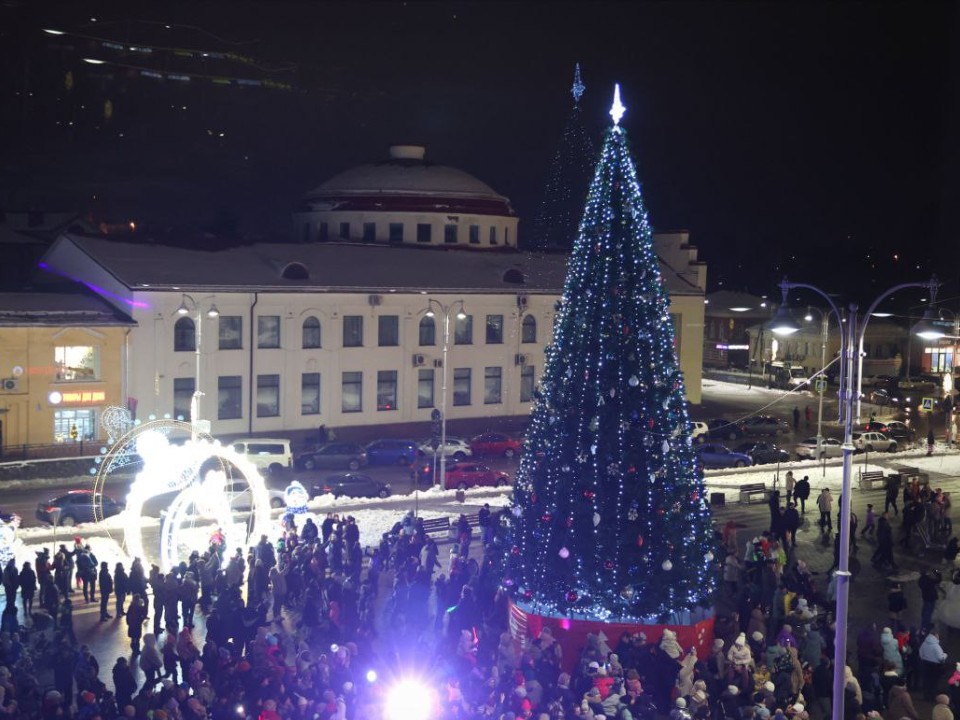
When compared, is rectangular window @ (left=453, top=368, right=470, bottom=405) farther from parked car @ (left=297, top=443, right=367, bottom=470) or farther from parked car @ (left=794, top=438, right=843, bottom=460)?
parked car @ (left=794, top=438, right=843, bottom=460)

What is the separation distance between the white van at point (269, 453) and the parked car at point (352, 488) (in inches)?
189

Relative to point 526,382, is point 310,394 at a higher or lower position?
lower

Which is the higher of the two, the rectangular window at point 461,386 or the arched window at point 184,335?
the arched window at point 184,335

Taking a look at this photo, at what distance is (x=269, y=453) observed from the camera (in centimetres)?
3909

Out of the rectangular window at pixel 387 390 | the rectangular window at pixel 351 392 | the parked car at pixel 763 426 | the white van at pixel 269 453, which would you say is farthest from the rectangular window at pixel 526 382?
the white van at pixel 269 453

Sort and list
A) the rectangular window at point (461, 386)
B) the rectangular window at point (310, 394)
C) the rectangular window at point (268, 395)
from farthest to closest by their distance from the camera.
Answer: the rectangular window at point (461, 386) → the rectangular window at point (310, 394) → the rectangular window at point (268, 395)

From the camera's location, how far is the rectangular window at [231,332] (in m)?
45.4

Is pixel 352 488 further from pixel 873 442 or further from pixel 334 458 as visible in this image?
pixel 873 442

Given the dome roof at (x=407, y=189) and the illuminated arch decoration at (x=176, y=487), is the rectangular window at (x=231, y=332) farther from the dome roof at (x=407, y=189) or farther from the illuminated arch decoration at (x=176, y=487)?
the illuminated arch decoration at (x=176, y=487)

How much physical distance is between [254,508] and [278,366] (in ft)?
69.2

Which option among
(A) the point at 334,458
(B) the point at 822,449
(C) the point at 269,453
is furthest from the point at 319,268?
(B) the point at 822,449

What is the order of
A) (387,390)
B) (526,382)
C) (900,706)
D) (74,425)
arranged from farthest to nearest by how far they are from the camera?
(526,382) < (387,390) < (74,425) < (900,706)

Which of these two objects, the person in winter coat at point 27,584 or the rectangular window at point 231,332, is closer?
the person in winter coat at point 27,584

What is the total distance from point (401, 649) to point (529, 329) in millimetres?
35203
